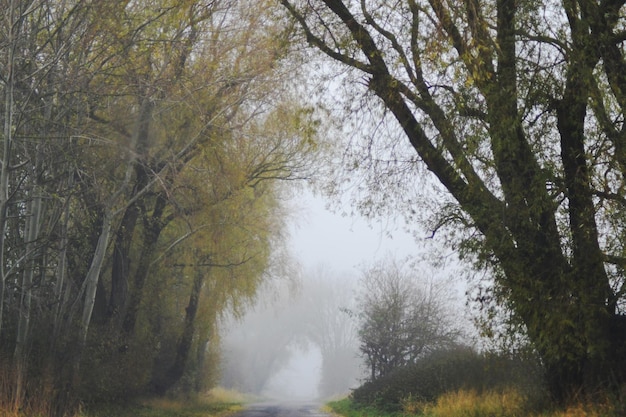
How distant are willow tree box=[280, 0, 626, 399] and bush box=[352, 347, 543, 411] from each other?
208 cm

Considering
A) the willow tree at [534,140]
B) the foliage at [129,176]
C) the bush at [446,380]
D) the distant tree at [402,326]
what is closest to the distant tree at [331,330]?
the distant tree at [402,326]

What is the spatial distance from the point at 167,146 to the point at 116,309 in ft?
24.5

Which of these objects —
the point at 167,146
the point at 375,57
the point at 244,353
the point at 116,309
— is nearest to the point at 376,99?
the point at 375,57

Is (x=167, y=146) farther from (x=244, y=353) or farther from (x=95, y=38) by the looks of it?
(x=244, y=353)

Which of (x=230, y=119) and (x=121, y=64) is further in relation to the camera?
(x=230, y=119)

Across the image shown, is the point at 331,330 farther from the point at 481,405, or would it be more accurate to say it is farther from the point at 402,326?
the point at 481,405

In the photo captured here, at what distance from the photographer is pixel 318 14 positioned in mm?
10617

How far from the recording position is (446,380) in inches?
727

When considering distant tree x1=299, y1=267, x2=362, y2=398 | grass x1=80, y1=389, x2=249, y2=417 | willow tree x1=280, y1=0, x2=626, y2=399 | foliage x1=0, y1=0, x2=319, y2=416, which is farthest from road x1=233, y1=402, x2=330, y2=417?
distant tree x1=299, y1=267, x2=362, y2=398

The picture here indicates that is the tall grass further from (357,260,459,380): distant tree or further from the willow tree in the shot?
(357,260,459,380): distant tree

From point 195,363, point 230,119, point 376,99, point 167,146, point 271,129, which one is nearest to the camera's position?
point 376,99

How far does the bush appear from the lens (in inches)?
477

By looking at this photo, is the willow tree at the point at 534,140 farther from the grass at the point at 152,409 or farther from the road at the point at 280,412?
the road at the point at 280,412

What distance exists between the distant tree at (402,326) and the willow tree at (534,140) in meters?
17.1
